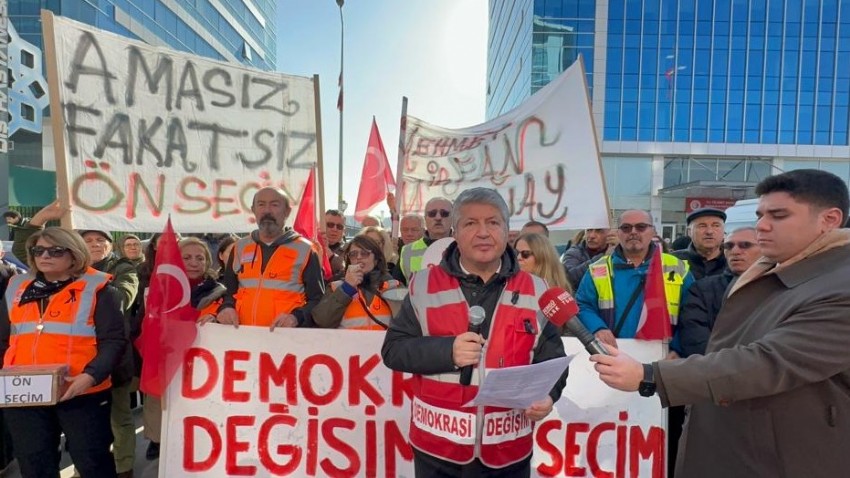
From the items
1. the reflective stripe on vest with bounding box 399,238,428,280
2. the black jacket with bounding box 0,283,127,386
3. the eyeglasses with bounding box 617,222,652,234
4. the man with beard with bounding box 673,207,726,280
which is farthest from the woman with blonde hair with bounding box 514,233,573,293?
the black jacket with bounding box 0,283,127,386

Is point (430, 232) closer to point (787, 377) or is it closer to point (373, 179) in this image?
point (373, 179)

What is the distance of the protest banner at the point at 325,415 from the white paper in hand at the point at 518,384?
4.57ft

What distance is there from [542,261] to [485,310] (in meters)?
1.65

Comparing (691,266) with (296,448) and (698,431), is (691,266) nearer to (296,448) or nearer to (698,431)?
(698,431)

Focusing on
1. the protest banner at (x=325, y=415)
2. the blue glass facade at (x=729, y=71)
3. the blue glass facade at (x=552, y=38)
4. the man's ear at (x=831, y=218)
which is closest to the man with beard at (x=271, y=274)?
the protest banner at (x=325, y=415)

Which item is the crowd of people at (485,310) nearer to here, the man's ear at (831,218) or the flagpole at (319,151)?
the man's ear at (831,218)

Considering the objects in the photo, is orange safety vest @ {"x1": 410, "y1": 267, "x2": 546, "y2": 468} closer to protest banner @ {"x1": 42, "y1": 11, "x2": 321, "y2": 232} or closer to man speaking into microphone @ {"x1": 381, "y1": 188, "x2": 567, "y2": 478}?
man speaking into microphone @ {"x1": 381, "y1": 188, "x2": 567, "y2": 478}

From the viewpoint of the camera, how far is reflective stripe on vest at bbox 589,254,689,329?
3.25m

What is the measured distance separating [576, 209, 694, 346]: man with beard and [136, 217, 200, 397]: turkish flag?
2.59 m

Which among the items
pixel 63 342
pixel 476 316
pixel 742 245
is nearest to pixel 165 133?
pixel 63 342

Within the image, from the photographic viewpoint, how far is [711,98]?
30281 mm

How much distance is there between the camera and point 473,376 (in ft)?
6.45

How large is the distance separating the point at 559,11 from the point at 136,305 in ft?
109

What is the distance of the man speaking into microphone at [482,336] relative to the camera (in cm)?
193
